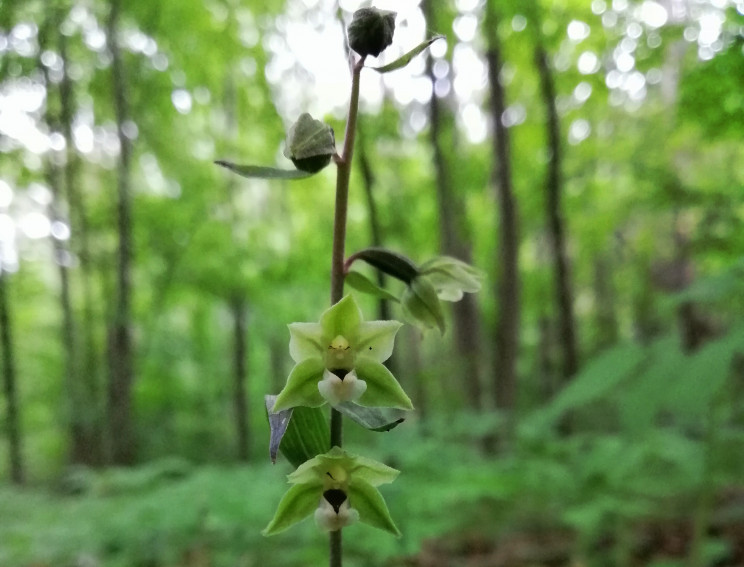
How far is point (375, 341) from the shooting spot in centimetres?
76

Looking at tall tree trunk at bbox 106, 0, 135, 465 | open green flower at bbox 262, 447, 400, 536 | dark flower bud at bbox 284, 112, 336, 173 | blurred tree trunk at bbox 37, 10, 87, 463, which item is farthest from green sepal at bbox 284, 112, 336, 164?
tall tree trunk at bbox 106, 0, 135, 465

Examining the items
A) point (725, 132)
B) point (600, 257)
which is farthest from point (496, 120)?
point (600, 257)

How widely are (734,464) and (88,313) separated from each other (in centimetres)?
511

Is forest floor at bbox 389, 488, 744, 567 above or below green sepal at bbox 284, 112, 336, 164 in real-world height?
below

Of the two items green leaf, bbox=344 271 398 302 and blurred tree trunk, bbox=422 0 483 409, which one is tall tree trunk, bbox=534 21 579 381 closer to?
blurred tree trunk, bbox=422 0 483 409

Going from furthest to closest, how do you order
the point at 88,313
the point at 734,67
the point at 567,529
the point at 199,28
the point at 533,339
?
the point at 533,339 → the point at 88,313 → the point at 199,28 → the point at 567,529 → the point at 734,67

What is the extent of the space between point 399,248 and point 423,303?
4135 mm

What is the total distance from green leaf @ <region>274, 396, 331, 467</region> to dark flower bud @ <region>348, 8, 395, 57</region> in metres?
0.46

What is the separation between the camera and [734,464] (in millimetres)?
3092

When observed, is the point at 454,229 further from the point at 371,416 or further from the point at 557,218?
the point at 371,416

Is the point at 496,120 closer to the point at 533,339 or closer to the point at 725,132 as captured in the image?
the point at 725,132

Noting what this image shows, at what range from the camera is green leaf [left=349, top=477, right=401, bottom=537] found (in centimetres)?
78

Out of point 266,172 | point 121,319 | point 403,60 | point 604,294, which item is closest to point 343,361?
point 266,172

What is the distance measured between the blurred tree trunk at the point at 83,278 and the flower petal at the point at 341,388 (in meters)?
3.51
